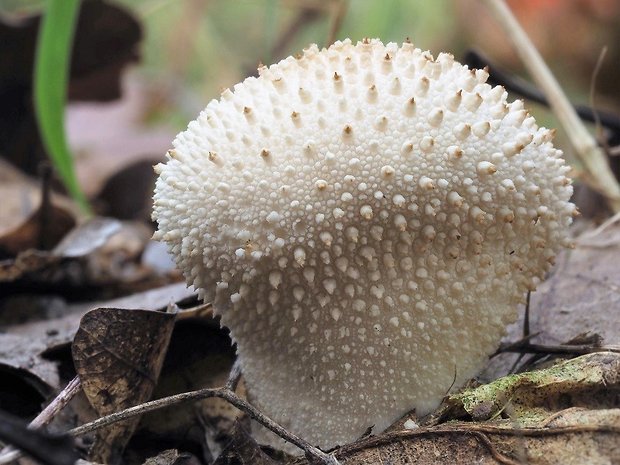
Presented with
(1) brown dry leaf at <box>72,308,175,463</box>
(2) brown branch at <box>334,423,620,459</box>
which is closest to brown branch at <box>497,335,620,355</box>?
(2) brown branch at <box>334,423,620,459</box>

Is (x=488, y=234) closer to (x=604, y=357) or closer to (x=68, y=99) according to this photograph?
(x=604, y=357)

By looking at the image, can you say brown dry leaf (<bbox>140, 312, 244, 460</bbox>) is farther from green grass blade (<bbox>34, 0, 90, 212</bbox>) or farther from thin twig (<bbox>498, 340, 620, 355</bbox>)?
green grass blade (<bbox>34, 0, 90, 212</bbox>)

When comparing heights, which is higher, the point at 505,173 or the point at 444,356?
the point at 505,173

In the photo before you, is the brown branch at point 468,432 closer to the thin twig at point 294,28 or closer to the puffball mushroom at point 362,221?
the puffball mushroom at point 362,221

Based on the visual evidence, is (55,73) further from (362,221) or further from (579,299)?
(579,299)

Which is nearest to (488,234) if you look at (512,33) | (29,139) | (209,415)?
(209,415)

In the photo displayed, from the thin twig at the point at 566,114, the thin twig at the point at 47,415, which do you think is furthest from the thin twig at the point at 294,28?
the thin twig at the point at 47,415
